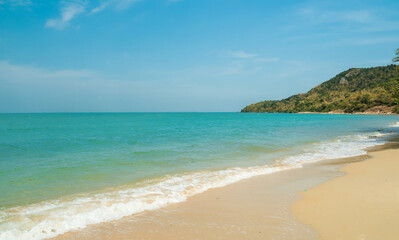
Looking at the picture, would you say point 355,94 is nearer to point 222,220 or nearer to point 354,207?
point 354,207

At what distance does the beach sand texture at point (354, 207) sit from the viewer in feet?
14.5

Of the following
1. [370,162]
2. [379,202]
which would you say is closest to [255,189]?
[379,202]

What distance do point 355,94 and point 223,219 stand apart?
152m

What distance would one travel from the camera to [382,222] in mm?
4699

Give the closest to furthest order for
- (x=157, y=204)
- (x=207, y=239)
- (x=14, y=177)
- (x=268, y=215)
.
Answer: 1. (x=207, y=239)
2. (x=268, y=215)
3. (x=157, y=204)
4. (x=14, y=177)

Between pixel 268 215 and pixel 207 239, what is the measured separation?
183 cm

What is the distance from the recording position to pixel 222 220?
519 centimetres

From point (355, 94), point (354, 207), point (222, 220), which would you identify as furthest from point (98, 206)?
point (355, 94)

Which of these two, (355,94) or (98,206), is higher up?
(355,94)

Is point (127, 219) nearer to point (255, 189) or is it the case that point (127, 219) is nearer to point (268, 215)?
point (268, 215)

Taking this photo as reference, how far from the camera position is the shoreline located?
4.56 metres

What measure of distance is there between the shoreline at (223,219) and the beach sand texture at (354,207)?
35cm

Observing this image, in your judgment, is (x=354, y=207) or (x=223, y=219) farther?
(x=354, y=207)

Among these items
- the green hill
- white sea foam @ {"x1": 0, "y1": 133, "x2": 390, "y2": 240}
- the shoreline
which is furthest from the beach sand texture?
the green hill
